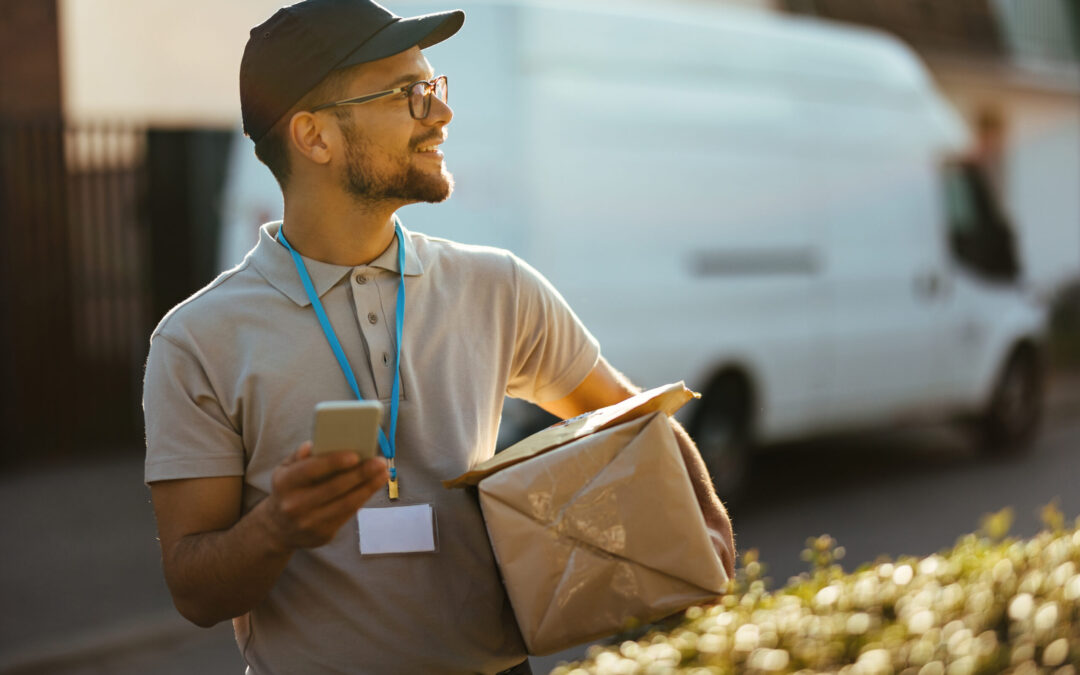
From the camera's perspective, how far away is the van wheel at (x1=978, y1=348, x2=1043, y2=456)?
1041 cm

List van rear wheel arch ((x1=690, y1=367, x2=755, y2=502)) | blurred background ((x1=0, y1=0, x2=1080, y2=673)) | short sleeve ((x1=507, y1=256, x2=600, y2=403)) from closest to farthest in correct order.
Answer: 1. short sleeve ((x1=507, y1=256, x2=600, y2=403))
2. blurred background ((x1=0, y1=0, x2=1080, y2=673))
3. van rear wheel arch ((x1=690, y1=367, x2=755, y2=502))

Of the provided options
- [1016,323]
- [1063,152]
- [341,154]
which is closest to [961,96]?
[1063,152]

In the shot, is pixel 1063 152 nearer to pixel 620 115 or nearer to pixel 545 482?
pixel 620 115

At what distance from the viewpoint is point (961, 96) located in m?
19.9

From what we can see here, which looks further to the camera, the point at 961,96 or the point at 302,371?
the point at 961,96

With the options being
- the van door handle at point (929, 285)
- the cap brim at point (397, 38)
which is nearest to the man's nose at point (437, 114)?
the cap brim at point (397, 38)

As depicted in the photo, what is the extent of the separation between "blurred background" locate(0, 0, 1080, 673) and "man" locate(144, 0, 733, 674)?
3.78 m

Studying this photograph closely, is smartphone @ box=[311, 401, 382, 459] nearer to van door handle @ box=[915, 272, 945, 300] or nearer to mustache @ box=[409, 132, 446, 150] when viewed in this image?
mustache @ box=[409, 132, 446, 150]

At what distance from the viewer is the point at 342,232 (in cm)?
238

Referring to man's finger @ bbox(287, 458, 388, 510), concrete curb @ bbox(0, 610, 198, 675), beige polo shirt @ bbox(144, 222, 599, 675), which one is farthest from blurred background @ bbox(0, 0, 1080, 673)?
man's finger @ bbox(287, 458, 388, 510)

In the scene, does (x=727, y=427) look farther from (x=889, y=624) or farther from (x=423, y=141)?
(x=889, y=624)

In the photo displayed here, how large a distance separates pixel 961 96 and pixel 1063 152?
3795 mm

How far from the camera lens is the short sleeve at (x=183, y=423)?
212 centimetres

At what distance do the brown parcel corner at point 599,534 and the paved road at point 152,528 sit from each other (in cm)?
313
